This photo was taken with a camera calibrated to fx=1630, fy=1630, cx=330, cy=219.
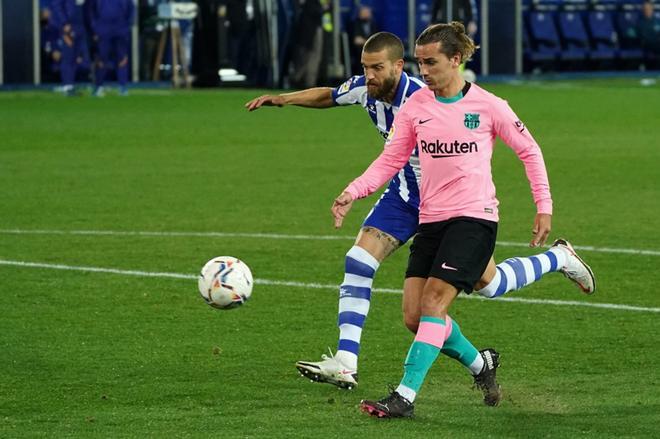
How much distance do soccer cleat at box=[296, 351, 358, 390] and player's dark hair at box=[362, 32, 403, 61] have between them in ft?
5.08

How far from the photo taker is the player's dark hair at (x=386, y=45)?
8.07m

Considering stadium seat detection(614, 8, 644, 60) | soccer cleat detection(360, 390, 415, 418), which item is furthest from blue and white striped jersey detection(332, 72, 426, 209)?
stadium seat detection(614, 8, 644, 60)

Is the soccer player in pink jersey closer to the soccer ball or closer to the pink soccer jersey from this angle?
the pink soccer jersey

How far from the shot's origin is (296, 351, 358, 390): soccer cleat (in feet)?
26.4

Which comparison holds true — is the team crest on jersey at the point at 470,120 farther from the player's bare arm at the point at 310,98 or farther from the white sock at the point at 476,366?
the player's bare arm at the point at 310,98

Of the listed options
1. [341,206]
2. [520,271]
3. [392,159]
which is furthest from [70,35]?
[341,206]

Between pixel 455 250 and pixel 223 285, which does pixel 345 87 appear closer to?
pixel 223 285

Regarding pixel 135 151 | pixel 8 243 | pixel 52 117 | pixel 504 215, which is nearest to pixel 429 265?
pixel 8 243

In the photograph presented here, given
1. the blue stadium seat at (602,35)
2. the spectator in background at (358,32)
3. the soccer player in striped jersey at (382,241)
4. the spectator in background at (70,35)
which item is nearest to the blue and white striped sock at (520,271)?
the soccer player in striped jersey at (382,241)

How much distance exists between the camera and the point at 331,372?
317 inches

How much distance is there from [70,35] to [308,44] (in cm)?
572

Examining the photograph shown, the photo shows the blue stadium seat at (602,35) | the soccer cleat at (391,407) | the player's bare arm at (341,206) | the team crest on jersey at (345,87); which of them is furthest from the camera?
the blue stadium seat at (602,35)

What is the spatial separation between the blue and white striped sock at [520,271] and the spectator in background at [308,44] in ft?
85.9

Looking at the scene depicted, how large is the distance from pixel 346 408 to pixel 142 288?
400 centimetres
